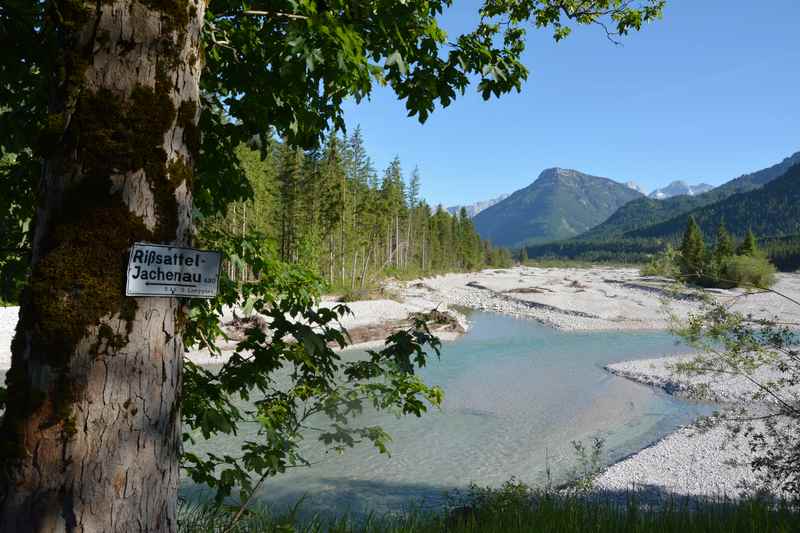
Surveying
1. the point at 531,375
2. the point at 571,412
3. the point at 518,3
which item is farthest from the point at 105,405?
the point at 531,375

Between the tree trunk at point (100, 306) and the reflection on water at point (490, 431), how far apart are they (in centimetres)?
678

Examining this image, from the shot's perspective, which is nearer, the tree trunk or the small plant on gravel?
the tree trunk

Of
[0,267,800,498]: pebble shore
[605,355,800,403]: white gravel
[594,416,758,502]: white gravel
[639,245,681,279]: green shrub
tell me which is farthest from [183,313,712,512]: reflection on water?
[639,245,681,279]: green shrub

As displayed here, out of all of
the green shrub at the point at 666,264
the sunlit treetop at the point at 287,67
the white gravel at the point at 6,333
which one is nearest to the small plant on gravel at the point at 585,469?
the green shrub at the point at 666,264

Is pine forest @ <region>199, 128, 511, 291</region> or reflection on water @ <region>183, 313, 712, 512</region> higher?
pine forest @ <region>199, 128, 511, 291</region>

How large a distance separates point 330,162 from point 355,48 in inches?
1529

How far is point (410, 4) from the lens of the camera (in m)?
3.04

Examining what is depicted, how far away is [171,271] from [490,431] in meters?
11.3

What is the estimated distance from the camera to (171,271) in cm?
180

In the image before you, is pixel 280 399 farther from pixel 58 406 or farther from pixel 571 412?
pixel 571 412

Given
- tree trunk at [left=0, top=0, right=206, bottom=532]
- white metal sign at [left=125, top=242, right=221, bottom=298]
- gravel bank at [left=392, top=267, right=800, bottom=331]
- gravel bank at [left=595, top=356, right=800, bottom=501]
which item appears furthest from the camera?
gravel bank at [left=392, top=267, right=800, bottom=331]

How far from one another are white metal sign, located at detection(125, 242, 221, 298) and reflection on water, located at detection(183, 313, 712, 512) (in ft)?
22.5

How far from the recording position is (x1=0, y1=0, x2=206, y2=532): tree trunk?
1.59 m

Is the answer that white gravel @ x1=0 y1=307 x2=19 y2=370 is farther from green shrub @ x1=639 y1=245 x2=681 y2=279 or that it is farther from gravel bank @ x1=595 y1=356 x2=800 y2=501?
green shrub @ x1=639 y1=245 x2=681 y2=279
